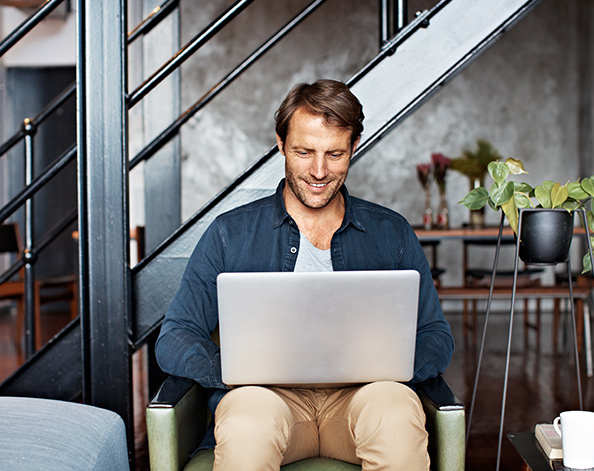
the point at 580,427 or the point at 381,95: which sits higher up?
the point at 381,95

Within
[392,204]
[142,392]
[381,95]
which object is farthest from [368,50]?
[381,95]

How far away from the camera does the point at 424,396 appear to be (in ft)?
5.40

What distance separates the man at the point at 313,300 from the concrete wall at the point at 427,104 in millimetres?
5081

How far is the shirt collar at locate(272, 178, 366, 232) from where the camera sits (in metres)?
1.95

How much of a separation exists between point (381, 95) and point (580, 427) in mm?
1247

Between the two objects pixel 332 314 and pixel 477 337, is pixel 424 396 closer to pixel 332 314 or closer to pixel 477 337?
pixel 332 314

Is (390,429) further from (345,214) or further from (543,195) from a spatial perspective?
(543,195)

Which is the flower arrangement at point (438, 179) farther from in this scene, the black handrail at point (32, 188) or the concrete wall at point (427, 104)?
the black handrail at point (32, 188)

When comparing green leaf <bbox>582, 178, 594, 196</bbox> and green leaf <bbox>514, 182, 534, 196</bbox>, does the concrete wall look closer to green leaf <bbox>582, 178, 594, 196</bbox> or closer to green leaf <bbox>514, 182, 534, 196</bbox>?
green leaf <bbox>514, 182, 534, 196</bbox>

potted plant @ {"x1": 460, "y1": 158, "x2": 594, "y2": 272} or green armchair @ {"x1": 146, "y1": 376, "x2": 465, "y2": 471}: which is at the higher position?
potted plant @ {"x1": 460, "y1": 158, "x2": 594, "y2": 272}

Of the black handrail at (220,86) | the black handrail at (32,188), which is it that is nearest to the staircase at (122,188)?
the black handrail at (32,188)

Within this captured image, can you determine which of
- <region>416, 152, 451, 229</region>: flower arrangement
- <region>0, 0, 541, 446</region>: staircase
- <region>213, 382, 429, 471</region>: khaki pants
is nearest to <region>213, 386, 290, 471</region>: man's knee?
<region>213, 382, 429, 471</region>: khaki pants

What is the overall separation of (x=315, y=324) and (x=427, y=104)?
5838mm

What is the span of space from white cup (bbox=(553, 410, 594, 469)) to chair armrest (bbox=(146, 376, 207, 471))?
0.86 m
